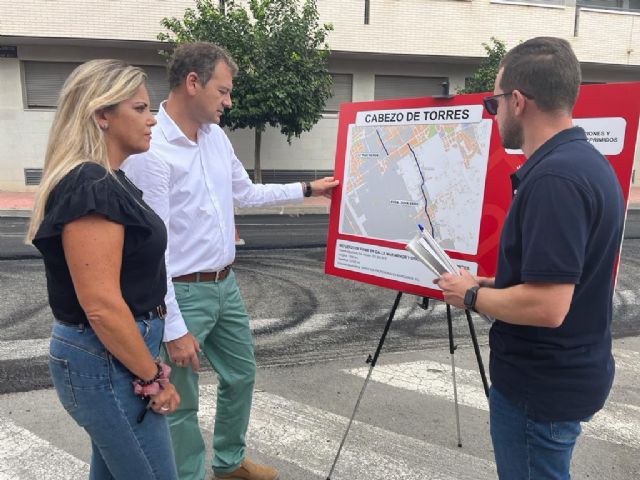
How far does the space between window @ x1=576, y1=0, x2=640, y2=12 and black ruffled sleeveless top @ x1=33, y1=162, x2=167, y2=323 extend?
2148 centimetres

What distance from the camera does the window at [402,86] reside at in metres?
18.6

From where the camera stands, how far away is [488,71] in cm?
1630

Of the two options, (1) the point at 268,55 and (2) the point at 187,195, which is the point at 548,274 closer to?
(2) the point at 187,195

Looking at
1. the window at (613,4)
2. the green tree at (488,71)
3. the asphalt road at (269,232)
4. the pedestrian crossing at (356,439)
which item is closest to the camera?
the pedestrian crossing at (356,439)

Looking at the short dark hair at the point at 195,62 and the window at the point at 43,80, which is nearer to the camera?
the short dark hair at the point at 195,62

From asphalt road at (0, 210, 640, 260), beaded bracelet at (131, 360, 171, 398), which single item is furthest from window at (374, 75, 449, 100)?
beaded bracelet at (131, 360, 171, 398)

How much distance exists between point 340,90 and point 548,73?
17.3 meters

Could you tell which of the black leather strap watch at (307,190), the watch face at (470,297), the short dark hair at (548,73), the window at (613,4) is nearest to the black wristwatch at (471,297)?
the watch face at (470,297)

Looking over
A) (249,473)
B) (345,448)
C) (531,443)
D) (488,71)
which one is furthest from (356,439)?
(488,71)

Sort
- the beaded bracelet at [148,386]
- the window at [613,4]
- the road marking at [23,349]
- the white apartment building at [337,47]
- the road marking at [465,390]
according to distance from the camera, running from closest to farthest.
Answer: the beaded bracelet at [148,386], the road marking at [465,390], the road marking at [23,349], the white apartment building at [337,47], the window at [613,4]

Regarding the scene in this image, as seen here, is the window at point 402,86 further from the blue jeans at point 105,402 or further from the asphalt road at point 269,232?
the blue jeans at point 105,402

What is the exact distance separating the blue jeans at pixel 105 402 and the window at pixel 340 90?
17269 millimetres

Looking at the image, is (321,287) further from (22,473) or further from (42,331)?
(22,473)

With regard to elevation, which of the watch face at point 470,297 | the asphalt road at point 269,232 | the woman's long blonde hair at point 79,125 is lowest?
the asphalt road at point 269,232
